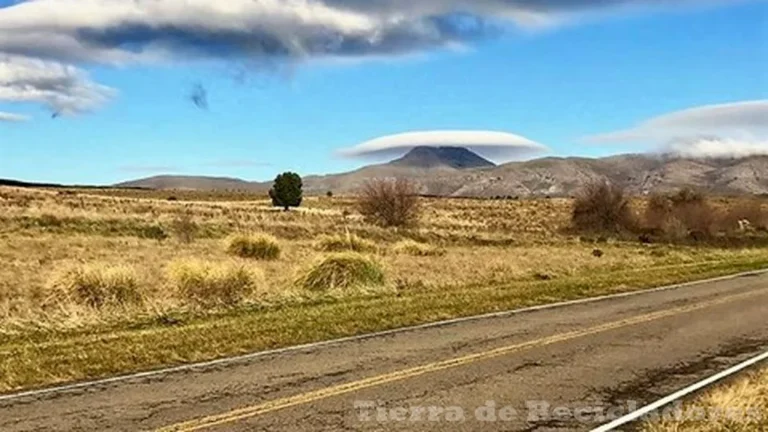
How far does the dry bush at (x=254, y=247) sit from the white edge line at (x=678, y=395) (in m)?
23.5

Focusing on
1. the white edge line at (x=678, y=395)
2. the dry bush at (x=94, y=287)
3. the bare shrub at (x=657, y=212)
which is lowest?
the white edge line at (x=678, y=395)

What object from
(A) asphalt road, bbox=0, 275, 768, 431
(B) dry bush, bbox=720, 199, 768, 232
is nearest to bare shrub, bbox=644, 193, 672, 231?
(B) dry bush, bbox=720, 199, 768, 232

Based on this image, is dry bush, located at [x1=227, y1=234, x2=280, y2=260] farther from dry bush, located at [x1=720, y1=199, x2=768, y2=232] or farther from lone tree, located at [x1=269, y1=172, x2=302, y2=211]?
lone tree, located at [x1=269, y1=172, x2=302, y2=211]

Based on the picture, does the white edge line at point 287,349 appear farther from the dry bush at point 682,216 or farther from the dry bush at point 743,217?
the dry bush at point 743,217

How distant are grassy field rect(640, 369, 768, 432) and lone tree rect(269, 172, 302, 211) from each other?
8957 centimetres

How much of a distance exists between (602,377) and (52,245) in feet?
92.1

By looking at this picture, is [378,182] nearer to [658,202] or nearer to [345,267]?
[658,202]

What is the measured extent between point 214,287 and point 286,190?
256 feet

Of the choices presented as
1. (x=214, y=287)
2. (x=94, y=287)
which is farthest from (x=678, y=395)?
(x=94, y=287)

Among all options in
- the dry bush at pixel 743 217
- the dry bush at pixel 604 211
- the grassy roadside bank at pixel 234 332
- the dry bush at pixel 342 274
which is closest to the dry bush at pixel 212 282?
the grassy roadside bank at pixel 234 332

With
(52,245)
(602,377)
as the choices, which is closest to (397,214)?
(52,245)

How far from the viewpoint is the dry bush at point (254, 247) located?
3397 centimetres

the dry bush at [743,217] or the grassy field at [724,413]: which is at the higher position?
the dry bush at [743,217]

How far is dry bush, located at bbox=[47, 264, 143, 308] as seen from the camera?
63.1 feet
